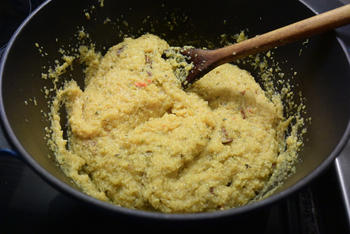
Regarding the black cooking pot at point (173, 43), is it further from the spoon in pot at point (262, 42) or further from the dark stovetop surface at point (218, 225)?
the dark stovetop surface at point (218, 225)

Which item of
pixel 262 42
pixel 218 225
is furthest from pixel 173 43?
pixel 218 225

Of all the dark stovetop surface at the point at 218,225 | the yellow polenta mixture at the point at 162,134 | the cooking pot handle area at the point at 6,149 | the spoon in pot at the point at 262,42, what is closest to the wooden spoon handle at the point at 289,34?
the spoon in pot at the point at 262,42

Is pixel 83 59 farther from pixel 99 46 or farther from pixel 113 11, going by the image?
pixel 113 11

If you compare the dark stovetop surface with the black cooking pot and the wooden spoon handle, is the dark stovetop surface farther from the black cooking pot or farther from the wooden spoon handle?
the wooden spoon handle

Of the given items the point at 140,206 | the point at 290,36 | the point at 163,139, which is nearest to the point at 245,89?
the point at 290,36

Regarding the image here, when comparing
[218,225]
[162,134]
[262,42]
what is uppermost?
[262,42]

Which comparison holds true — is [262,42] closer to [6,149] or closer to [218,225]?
[218,225]
